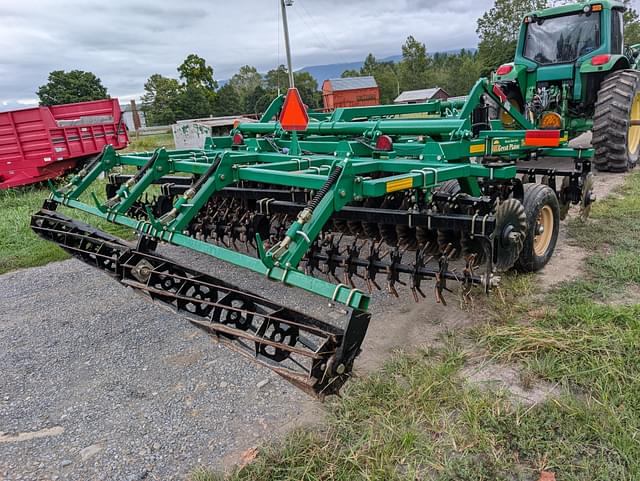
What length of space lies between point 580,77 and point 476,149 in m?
4.39

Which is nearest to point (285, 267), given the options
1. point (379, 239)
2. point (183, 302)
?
point (183, 302)

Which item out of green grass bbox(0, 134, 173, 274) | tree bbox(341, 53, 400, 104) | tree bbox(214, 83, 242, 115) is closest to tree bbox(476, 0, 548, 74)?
tree bbox(341, 53, 400, 104)

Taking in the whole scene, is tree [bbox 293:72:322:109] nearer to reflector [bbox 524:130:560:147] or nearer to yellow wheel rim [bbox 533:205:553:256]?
reflector [bbox 524:130:560:147]

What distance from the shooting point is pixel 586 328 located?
9.38 feet

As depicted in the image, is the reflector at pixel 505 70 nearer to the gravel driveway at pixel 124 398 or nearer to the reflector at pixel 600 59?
the reflector at pixel 600 59

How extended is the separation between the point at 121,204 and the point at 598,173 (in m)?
6.81

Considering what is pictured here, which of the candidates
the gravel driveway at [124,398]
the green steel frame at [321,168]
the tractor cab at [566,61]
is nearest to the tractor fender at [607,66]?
the tractor cab at [566,61]

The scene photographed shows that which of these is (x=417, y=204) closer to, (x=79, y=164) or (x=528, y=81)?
(x=528, y=81)

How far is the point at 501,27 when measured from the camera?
1634 inches

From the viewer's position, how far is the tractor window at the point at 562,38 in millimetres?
6824

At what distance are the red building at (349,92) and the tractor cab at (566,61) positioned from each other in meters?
21.6

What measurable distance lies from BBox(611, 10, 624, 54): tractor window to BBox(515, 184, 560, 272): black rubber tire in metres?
4.38

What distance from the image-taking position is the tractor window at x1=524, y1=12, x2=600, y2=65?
6.82 meters

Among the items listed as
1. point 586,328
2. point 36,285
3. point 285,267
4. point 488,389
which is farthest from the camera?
point 36,285
